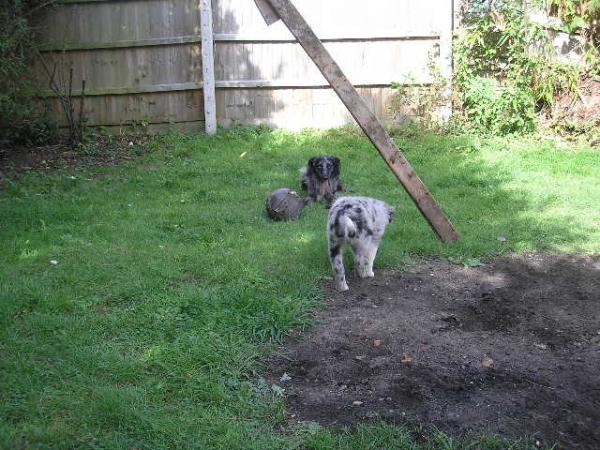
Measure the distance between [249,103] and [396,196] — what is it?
4507 millimetres

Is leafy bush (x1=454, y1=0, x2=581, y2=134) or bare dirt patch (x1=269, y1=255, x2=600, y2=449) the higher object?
leafy bush (x1=454, y1=0, x2=581, y2=134)

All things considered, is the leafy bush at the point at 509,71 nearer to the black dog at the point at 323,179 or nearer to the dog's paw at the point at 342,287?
the black dog at the point at 323,179

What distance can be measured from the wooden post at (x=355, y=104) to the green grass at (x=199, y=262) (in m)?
0.48

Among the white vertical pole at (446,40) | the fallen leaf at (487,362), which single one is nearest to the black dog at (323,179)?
the white vertical pole at (446,40)

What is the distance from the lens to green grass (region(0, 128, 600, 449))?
13.4 ft

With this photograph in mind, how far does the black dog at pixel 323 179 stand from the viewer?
29.0 feet

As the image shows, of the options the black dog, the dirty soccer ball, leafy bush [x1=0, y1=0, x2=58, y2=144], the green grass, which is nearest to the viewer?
the green grass

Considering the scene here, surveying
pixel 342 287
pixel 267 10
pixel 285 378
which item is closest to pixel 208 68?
pixel 267 10

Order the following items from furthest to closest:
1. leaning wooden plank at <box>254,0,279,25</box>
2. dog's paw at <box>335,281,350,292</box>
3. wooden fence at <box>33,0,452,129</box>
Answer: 1. wooden fence at <box>33,0,452,129</box>
2. leaning wooden plank at <box>254,0,279,25</box>
3. dog's paw at <box>335,281,350,292</box>

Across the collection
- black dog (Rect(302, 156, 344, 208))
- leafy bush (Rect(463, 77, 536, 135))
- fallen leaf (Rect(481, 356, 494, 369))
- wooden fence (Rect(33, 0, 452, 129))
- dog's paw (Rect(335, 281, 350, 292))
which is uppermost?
wooden fence (Rect(33, 0, 452, 129))

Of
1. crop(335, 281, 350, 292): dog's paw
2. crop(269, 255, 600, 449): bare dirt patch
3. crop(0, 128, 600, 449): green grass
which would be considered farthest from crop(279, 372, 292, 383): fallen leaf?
crop(335, 281, 350, 292): dog's paw

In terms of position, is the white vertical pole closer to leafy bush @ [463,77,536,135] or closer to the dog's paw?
leafy bush @ [463,77,536,135]

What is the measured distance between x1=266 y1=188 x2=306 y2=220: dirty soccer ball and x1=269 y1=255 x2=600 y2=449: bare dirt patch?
1949 mm

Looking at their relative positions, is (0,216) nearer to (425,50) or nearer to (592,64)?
(425,50)
